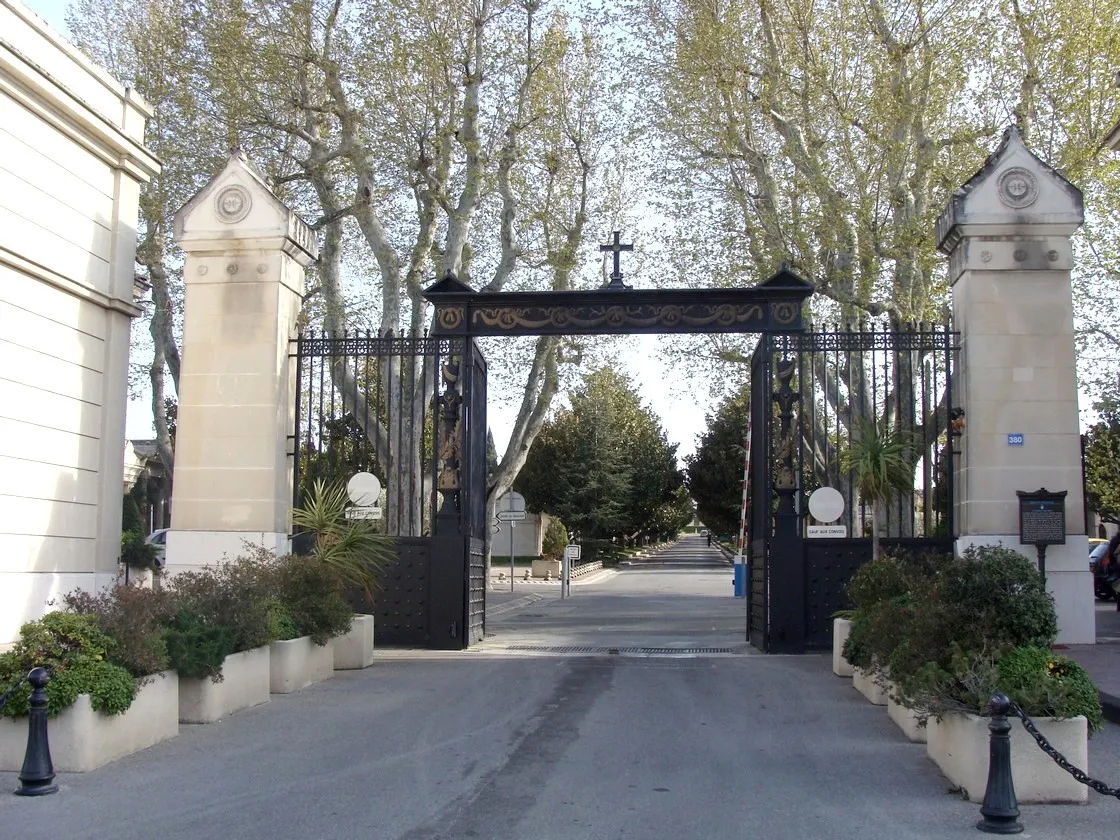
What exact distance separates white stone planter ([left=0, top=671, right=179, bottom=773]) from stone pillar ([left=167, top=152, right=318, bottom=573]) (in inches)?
274

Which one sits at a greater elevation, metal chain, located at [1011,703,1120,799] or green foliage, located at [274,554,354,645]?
green foliage, located at [274,554,354,645]

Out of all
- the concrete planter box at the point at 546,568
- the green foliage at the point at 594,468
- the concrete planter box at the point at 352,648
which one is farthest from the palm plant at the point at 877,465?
the green foliage at the point at 594,468

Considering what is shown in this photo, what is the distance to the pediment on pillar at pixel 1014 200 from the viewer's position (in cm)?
1489

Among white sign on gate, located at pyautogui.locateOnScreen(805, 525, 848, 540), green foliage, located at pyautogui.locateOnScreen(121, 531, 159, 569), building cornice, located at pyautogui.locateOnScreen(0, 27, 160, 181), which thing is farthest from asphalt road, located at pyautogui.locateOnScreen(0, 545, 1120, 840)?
green foliage, located at pyautogui.locateOnScreen(121, 531, 159, 569)

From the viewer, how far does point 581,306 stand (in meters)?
16.2

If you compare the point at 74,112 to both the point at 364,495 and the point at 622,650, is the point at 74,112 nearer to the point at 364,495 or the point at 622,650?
the point at 364,495

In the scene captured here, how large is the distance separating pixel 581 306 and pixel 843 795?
9.65 metres

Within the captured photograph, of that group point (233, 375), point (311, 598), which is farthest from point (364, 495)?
point (311, 598)

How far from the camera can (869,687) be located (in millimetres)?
11570

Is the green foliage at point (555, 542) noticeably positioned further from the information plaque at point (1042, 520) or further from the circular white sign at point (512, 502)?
the information plaque at point (1042, 520)

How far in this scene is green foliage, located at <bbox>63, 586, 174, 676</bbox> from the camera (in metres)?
8.65

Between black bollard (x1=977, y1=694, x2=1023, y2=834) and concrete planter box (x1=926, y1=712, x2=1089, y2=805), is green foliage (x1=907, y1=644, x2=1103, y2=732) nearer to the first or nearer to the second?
concrete planter box (x1=926, y1=712, x2=1089, y2=805)

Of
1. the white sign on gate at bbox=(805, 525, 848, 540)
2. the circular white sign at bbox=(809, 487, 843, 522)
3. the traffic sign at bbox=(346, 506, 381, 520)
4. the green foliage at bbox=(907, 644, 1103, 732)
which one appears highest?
the circular white sign at bbox=(809, 487, 843, 522)

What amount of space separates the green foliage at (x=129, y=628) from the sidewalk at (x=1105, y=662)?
8089 mm
